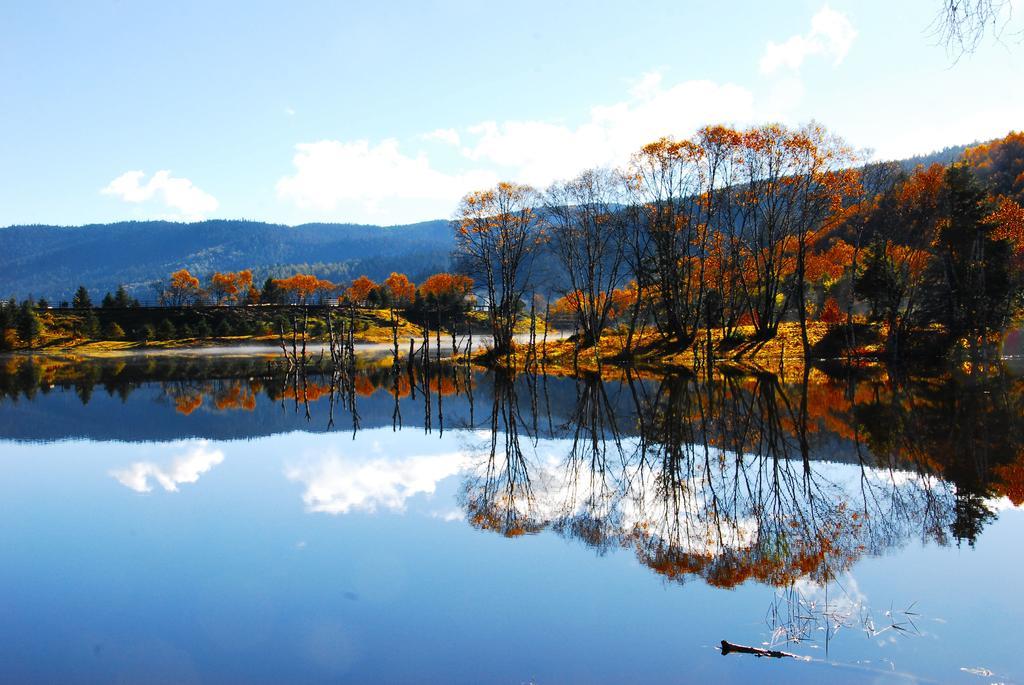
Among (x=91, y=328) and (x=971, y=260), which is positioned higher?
(x=971, y=260)

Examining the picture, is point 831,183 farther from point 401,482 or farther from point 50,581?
point 50,581

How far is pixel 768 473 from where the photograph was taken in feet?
48.7

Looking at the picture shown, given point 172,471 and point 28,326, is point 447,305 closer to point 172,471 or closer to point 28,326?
point 28,326

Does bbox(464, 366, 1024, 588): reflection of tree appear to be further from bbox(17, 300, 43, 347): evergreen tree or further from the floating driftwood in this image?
bbox(17, 300, 43, 347): evergreen tree

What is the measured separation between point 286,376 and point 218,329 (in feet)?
152

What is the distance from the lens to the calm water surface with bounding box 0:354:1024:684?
7488mm

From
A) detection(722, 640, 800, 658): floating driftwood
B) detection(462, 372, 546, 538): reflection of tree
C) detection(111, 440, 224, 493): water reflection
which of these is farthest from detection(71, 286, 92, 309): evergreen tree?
detection(722, 640, 800, 658): floating driftwood

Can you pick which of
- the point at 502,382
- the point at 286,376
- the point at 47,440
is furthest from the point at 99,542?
the point at 286,376

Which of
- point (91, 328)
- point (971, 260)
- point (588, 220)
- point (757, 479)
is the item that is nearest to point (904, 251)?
point (971, 260)

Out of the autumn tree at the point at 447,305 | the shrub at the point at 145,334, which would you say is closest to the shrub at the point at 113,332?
the shrub at the point at 145,334

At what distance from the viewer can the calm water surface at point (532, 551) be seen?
24.6ft

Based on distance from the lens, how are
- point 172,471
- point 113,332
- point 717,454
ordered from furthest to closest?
point 113,332 → point 172,471 → point 717,454

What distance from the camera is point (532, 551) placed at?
10.9 m

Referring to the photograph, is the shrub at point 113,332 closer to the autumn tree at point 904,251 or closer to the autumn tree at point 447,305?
the autumn tree at point 447,305
